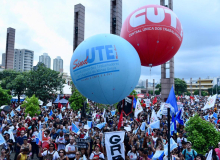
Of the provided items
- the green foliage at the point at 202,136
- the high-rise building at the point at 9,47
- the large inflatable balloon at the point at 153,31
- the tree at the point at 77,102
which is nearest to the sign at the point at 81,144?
the large inflatable balloon at the point at 153,31

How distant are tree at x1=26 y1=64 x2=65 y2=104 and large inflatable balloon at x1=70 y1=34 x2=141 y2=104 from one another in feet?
86.1

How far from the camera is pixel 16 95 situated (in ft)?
123

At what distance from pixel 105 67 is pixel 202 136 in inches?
203

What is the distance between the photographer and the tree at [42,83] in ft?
98.6

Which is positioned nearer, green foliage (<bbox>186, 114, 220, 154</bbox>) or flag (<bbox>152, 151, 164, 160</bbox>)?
flag (<bbox>152, 151, 164, 160</bbox>)

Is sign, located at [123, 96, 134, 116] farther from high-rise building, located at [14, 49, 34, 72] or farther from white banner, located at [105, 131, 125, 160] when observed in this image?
high-rise building, located at [14, 49, 34, 72]

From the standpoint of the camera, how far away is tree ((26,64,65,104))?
30.0 m

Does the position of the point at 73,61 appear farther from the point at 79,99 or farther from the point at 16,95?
the point at 16,95

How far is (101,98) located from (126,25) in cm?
279

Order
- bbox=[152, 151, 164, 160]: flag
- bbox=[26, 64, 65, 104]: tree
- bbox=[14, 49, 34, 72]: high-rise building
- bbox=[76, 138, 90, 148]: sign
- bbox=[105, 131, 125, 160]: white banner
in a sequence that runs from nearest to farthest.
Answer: bbox=[105, 131, 125, 160]: white banner
bbox=[152, 151, 164, 160]: flag
bbox=[76, 138, 90, 148]: sign
bbox=[26, 64, 65, 104]: tree
bbox=[14, 49, 34, 72]: high-rise building

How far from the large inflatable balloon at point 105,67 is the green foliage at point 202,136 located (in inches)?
152

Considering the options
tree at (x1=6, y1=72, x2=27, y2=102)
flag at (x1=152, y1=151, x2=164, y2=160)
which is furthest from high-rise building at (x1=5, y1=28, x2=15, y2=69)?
flag at (x1=152, y1=151, x2=164, y2=160)

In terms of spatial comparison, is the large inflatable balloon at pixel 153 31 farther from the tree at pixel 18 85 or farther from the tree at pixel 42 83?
the tree at pixel 18 85

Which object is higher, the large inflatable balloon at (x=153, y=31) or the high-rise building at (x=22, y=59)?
the high-rise building at (x=22, y=59)
